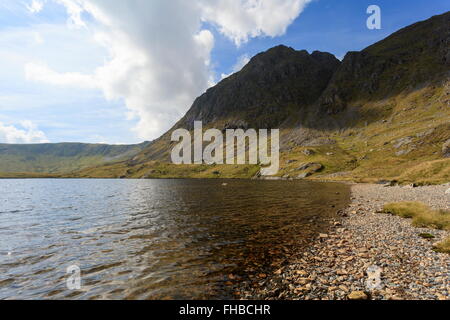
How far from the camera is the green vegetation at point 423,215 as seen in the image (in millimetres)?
22234

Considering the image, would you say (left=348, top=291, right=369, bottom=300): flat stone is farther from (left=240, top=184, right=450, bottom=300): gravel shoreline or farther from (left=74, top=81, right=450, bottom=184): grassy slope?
(left=74, top=81, right=450, bottom=184): grassy slope

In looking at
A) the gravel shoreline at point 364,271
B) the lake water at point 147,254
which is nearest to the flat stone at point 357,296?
the gravel shoreline at point 364,271

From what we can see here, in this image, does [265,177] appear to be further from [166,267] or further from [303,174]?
[166,267]

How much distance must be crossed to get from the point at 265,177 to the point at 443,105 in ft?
480

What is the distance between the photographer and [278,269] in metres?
15.3

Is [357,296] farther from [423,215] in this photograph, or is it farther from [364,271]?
[423,215]

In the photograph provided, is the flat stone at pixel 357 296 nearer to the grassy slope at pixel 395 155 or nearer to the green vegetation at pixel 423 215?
the green vegetation at pixel 423 215

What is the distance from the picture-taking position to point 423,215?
24.3 metres

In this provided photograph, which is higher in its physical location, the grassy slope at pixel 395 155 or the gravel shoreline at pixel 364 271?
the grassy slope at pixel 395 155

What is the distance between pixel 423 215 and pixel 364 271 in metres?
16.5

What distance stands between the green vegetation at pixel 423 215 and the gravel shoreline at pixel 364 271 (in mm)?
1740

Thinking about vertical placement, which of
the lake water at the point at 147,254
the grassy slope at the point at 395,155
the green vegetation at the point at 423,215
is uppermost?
the grassy slope at the point at 395,155
